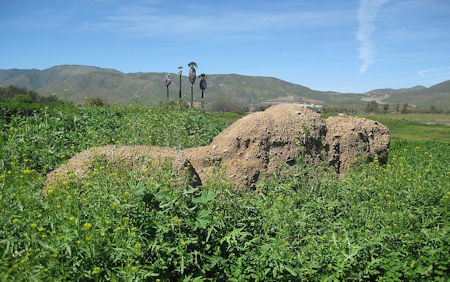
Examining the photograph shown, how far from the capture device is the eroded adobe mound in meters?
6.00

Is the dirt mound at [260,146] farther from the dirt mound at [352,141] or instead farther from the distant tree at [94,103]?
the distant tree at [94,103]

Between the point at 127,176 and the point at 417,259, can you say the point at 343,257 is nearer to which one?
the point at 417,259

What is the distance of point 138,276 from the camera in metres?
3.36

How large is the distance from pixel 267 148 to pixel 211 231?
9.49 ft

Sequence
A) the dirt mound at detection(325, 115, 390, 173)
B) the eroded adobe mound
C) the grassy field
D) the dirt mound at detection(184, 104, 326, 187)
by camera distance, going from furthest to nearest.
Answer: the dirt mound at detection(325, 115, 390, 173)
the dirt mound at detection(184, 104, 326, 187)
the eroded adobe mound
the grassy field

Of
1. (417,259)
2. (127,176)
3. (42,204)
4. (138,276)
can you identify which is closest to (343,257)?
(417,259)

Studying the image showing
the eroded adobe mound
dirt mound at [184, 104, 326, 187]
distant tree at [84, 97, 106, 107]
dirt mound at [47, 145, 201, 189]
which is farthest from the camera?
distant tree at [84, 97, 106, 107]

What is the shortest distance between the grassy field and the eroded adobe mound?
0.80m

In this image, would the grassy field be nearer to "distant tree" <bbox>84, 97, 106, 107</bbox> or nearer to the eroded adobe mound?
the eroded adobe mound

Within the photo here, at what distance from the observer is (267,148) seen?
22.5ft

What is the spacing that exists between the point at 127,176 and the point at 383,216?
351 cm

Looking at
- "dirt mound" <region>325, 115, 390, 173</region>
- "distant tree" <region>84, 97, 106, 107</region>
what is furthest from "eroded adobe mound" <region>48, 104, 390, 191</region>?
"distant tree" <region>84, 97, 106, 107</region>

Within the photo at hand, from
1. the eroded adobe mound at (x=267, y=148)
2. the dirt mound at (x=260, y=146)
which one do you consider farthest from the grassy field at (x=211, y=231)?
the dirt mound at (x=260, y=146)

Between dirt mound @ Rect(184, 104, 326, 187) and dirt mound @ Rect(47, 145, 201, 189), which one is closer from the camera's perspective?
dirt mound @ Rect(47, 145, 201, 189)
